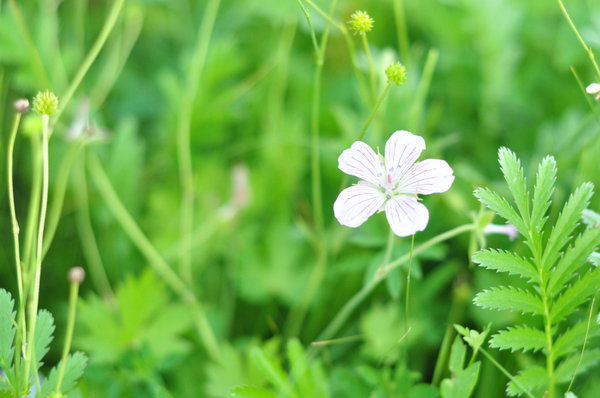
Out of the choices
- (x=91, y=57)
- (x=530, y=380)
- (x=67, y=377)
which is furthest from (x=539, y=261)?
(x=91, y=57)

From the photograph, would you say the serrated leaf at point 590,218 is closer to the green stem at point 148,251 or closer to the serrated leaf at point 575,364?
the serrated leaf at point 575,364

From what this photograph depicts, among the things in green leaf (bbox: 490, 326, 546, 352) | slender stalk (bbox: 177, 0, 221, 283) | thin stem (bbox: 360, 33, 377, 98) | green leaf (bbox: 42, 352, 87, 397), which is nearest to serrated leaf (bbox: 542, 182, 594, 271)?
green leaf (bbox: 490, 326, 546, 352)

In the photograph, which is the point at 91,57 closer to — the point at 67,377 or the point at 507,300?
the point at 67,377

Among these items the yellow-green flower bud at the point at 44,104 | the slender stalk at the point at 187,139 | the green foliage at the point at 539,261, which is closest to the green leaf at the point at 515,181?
the green foliage at the point at 539,261

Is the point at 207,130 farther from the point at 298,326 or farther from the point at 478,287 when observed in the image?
the point at 478,287

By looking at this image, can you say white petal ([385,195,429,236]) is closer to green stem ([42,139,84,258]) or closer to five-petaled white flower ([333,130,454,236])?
five-petaled white flower ([333,130,454,236])

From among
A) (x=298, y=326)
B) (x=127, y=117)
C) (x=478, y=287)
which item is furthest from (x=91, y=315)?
(x=478, y=287)
